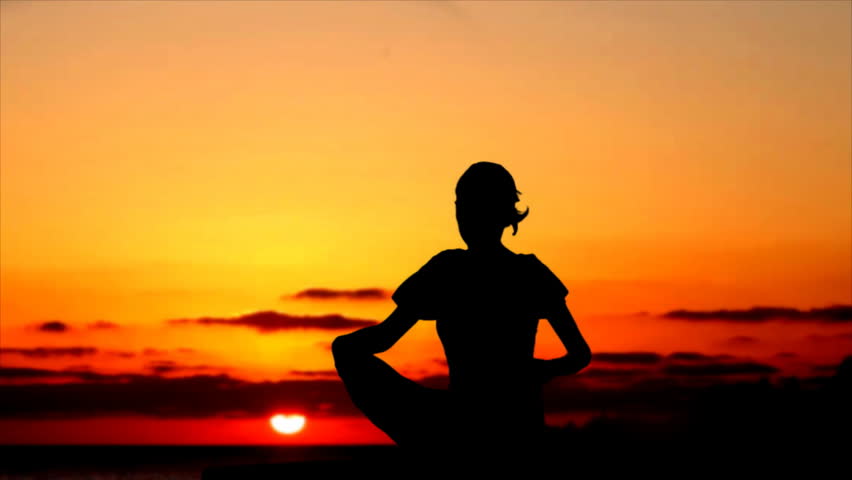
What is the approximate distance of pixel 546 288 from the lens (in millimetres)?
6672

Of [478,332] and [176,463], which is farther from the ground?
[176,463]

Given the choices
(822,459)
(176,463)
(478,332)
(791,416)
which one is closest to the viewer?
(478,332)

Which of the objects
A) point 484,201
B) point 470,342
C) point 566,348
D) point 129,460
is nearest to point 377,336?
point 470,342

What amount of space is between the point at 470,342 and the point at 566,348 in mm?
573

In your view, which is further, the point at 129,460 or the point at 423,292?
the point at 129,460

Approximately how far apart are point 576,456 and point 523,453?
15.6 inches

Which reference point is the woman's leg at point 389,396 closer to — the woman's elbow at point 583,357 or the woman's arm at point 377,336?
the woman's arm at point 377,336

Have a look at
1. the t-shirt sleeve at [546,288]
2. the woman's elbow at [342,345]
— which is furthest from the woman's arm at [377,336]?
the t-shirt sleeve at [546,288]

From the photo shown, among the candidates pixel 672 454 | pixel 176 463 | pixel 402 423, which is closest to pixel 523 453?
pixel 402 423

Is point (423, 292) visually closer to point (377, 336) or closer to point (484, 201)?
point (377, 336)

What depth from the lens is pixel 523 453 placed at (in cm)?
667

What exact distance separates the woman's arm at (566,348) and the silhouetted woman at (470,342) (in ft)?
0.30

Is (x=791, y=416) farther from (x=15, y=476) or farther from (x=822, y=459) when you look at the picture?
(x=15, y=476)

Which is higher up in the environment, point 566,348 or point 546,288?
point 546,288
